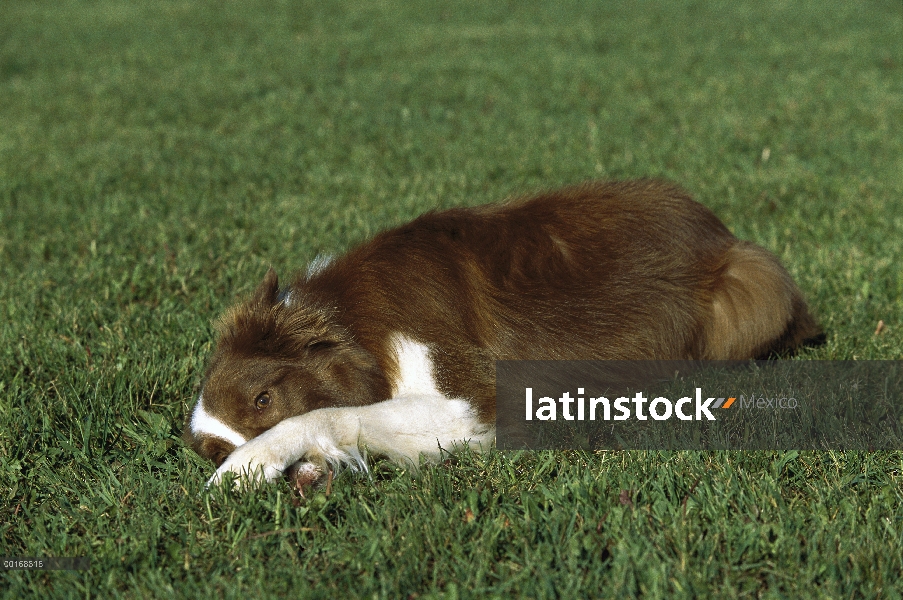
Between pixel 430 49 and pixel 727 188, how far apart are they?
7288mm

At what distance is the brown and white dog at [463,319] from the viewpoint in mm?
3498

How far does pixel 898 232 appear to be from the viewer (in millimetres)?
6324

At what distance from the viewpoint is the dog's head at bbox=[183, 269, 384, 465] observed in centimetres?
350

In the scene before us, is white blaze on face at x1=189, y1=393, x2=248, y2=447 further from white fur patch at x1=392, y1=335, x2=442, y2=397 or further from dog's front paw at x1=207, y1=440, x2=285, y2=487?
white fur patch at x1=392, y1=335, x2=442, y2=397

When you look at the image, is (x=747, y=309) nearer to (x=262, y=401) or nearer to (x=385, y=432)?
(x=385, y=432)

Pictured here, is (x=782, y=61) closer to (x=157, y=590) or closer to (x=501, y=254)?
(x=501, y=254)

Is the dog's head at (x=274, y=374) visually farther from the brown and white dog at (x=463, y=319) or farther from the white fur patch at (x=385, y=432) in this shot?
the white fur patch at (x=385, y=432)

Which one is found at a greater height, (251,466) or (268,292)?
(268,292)

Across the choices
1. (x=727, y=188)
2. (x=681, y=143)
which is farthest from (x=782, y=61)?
(x=727, y=188)

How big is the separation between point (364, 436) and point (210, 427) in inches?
24.5

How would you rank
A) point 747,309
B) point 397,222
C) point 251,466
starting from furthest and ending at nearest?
point 397,222
point 747,309
point 251,466

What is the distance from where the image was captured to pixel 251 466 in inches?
129

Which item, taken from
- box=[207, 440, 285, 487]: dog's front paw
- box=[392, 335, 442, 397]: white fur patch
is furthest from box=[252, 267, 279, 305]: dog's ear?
box=[207, 440, 285, 487]: dog's front paw

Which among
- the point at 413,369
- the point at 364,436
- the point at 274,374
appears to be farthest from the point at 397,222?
the point at 364,436
